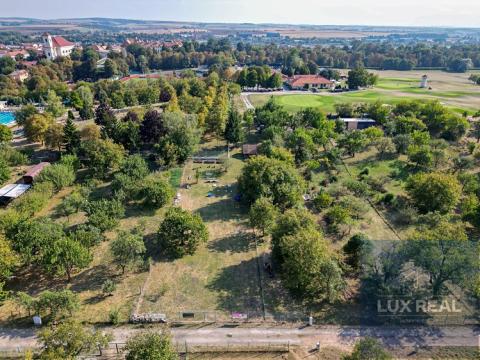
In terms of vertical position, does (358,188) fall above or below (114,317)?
above

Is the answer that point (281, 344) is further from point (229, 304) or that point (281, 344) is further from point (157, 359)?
point (157, 359)

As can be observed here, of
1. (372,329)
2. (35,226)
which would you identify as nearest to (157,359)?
(372,329)

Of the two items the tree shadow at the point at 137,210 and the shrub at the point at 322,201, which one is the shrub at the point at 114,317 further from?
the shrub at the point at 322,201

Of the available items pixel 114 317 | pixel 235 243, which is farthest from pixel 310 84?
pixel 114 317

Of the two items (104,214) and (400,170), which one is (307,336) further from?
(400,170)

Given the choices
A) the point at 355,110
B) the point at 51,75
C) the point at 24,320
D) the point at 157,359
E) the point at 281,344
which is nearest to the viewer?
the point at 157,359

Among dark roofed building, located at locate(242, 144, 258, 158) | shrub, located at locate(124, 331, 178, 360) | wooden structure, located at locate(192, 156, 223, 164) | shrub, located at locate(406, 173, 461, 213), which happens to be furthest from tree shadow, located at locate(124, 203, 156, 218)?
shrub, located at locate(406, 173, 461, 213)

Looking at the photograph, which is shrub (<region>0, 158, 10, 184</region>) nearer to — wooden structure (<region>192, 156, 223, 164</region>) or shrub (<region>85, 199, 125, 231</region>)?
shrub (<region>85, 199, 125, 231</region>)
